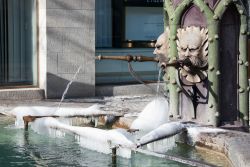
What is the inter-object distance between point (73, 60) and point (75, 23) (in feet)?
2.46

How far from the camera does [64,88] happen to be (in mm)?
13312

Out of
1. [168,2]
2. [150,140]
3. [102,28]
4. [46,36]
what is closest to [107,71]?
[102,28]

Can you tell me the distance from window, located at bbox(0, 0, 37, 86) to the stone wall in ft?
1.98

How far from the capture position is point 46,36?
13164 millimetres

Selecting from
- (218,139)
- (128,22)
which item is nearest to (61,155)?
(218,139)

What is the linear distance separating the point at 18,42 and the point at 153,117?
6.26 m

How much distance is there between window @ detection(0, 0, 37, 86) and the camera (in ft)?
44.5

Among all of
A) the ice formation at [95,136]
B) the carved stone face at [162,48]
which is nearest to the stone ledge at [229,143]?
the ice formation at [95,136]

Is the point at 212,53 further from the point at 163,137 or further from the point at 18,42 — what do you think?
the point at 18,42

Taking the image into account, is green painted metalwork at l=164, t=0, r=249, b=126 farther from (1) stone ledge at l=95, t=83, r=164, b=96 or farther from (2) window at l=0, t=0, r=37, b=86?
(2) window at l=0, t=0, r=37, b=86

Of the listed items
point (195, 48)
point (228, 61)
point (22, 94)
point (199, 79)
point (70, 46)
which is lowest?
point (22, 94)

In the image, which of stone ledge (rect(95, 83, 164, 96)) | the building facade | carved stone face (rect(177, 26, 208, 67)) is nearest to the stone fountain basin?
carved stone face (rect(177, 26, 208, 67))

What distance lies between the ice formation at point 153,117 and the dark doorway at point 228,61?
85 cm

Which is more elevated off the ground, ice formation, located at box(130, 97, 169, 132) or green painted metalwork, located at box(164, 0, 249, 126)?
green painted metalwork, located at box(164, 0, 249, 126)
